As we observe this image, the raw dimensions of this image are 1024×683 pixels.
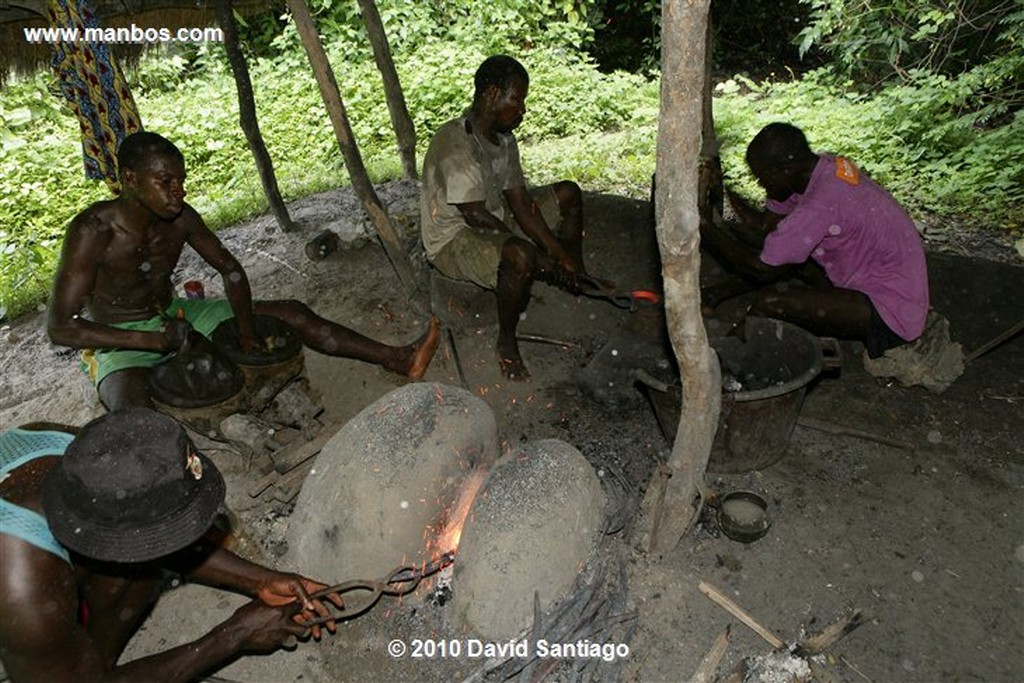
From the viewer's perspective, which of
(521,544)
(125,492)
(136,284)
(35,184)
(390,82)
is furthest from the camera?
(35,184)

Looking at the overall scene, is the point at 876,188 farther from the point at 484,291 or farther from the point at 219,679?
the point at 219,679

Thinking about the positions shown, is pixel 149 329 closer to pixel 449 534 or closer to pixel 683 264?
pixel 449 534

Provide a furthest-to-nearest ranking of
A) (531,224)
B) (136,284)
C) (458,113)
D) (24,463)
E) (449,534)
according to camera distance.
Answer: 1. (458,113)
2. (531,224)
3. (136,284)
4. (449,534)
5. (24,463)

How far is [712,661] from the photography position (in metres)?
2.76

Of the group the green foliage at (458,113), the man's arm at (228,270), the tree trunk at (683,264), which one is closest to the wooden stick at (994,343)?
the green foliage at (458,113)

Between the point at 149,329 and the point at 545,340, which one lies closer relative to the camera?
the point at 149,329

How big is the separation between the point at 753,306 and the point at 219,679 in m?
3.30

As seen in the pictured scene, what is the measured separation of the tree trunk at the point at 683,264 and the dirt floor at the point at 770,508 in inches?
9.2

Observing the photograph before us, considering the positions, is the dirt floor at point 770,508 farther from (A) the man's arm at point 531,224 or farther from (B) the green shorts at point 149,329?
(B) the green shorts at point 149,329

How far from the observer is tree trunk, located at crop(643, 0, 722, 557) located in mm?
2162

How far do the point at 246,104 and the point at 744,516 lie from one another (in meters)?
5.29
